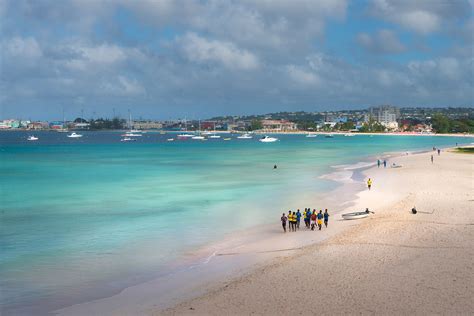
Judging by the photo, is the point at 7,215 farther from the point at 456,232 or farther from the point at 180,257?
the point at 456,232

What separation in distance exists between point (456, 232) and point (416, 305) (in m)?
8.48

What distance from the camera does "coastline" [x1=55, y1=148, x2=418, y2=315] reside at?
14.0m

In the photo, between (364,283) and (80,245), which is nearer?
(364,283)

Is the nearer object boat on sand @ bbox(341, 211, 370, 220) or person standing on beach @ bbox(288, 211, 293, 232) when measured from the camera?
person standing on beach @ bbox(288, 211, 293, 232)

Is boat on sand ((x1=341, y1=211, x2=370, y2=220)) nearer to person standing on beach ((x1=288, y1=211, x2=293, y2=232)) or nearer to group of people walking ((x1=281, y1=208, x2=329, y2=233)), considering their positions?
group of people walking ((x1=281, y1=208, x2=329, y2=233))

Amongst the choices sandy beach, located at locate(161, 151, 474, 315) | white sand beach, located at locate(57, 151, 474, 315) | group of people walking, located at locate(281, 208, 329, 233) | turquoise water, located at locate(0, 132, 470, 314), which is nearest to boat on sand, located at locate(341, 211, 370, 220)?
white sand beach, located at locate(57, 151, 474, 315)

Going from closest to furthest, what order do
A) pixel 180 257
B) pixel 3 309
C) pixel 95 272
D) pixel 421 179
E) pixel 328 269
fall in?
pixel 3 309 → pixel 328 269 → pixel 95 272 → pixel 180 257 → pixel 421 179

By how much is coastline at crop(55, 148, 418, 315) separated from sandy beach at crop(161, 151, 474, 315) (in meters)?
0.33

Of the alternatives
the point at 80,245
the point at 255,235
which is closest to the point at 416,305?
the point at 255,235

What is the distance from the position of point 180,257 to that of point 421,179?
2817cm

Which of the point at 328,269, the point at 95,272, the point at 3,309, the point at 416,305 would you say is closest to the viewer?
A: the point at 416,305

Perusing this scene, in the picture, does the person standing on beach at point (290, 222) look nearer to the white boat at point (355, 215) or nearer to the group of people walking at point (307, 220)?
the group of people walking at point (307, 220)

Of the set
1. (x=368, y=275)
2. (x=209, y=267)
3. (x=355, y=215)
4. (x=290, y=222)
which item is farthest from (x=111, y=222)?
(x=368, y=275)

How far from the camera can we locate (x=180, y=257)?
1900cm
